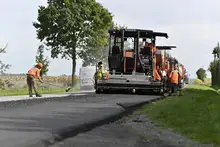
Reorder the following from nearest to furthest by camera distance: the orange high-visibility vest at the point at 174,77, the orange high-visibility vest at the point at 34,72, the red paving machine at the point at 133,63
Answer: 1. the orange high-visibility vest at the point at 34,72
2. the red paving machine at the point at 133,63
3. the orange high-visibility vest at the point at 174,77

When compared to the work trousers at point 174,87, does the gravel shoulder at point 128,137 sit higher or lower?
lower

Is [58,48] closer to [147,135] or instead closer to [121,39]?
[121,39]

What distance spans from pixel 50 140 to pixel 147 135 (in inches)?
100

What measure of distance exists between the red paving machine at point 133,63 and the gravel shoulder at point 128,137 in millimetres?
14942

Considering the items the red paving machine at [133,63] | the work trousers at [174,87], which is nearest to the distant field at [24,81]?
the red paving machine at [133,63]

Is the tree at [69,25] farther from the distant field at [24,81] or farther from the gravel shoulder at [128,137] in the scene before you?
the gravel shoulder at [128,137]

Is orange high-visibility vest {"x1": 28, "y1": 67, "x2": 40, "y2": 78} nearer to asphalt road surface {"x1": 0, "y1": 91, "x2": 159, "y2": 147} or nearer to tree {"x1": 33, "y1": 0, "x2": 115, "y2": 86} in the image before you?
asphalt road surface {"x1": 0, "y1": 91, "x2": 159, "y2": 147}

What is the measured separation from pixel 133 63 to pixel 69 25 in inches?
1037

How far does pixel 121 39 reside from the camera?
96.3 ft

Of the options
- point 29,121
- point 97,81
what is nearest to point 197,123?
point 29,121

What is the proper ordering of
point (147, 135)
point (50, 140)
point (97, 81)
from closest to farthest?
1. point (50, 140)
2. point (147, 135)
3. point (97, 81)

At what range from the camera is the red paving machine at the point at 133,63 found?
2802 centimetres

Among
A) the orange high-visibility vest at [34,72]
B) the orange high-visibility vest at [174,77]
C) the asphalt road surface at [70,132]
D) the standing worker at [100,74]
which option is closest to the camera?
the asphalt road surface at [70,132]

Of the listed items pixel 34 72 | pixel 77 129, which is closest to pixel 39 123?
pixel 77 129
